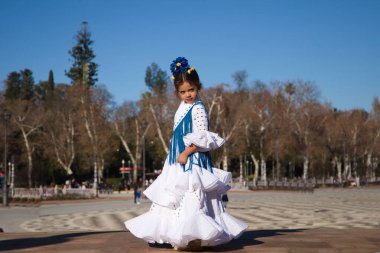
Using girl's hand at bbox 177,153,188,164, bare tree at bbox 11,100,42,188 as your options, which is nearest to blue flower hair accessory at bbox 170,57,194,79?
girl's hand at bbox 177,153,188,164

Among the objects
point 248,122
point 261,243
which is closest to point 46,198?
point 248,122

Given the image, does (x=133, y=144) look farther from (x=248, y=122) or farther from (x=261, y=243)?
(x=261, y=243)

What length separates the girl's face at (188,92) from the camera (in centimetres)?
795

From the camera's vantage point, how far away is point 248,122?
2761 inches

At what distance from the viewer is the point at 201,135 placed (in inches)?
297

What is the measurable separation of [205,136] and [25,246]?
11.4 feet

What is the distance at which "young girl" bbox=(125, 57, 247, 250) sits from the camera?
7.20m

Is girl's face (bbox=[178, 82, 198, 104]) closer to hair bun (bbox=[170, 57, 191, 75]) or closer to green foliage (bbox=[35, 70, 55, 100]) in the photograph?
hair bun (bbox=[170, 57, 191, 75])

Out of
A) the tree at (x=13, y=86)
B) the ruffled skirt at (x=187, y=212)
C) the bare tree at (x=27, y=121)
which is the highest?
the tree at (x=13, y=86)

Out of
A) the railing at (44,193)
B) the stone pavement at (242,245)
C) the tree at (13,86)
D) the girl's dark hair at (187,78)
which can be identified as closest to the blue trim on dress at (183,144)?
the girl's dark hair at (187,78)

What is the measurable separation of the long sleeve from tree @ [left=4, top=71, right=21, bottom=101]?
8752 centimetres

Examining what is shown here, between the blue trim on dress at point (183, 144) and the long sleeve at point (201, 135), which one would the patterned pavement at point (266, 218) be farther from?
the long sleeve at point (201, 135)

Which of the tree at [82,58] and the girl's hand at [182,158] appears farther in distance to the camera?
the tree at [82,58]

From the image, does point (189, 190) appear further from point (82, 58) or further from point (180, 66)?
point (82, 58)
